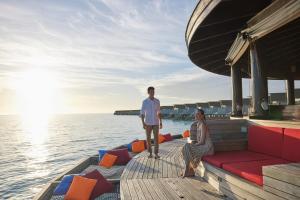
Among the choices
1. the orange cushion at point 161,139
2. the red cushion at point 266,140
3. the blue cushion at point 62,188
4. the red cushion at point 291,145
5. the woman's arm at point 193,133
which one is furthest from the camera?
the orange cushion at point 161,139

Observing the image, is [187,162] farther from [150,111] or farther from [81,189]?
[150,111]

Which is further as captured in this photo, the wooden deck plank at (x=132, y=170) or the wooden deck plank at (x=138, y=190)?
the wooden deck plank at (x=132, y=170)

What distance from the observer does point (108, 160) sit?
12031 millimetres

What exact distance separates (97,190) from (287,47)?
349 inches

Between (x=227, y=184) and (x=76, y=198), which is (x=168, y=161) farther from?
(x=227, y=184)

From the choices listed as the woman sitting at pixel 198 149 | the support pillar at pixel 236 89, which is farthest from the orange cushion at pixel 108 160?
the woman sitting at pixel 198 149

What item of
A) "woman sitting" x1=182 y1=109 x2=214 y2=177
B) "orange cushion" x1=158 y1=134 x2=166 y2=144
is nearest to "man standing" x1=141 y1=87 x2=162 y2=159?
"woman sitting" x1=182 y1=109 x2=214 y2=177

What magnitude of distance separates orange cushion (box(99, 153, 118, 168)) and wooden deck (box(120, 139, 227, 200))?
105 inches

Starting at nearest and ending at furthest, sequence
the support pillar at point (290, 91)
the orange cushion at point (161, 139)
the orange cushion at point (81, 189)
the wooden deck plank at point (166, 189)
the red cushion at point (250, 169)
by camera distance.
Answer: the red cushion at point (250, 169), the wooden deck plank at point (166, 189), the orange cushion at point (81, 189), the orange cushion at point (161, 139), the support pillar at point (290, 91)

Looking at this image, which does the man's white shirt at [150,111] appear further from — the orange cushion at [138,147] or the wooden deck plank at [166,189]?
the orange cushion at [138,147]

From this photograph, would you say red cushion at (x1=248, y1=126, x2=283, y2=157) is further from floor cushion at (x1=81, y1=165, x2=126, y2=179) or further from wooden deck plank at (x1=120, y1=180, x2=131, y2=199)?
floor cushion at (x1=81, y1=165, x2=126, y2=179)

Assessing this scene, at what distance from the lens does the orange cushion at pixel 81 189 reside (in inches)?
306

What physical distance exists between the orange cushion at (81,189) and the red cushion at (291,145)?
4.45 metres

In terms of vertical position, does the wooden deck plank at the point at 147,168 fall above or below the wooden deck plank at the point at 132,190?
above
